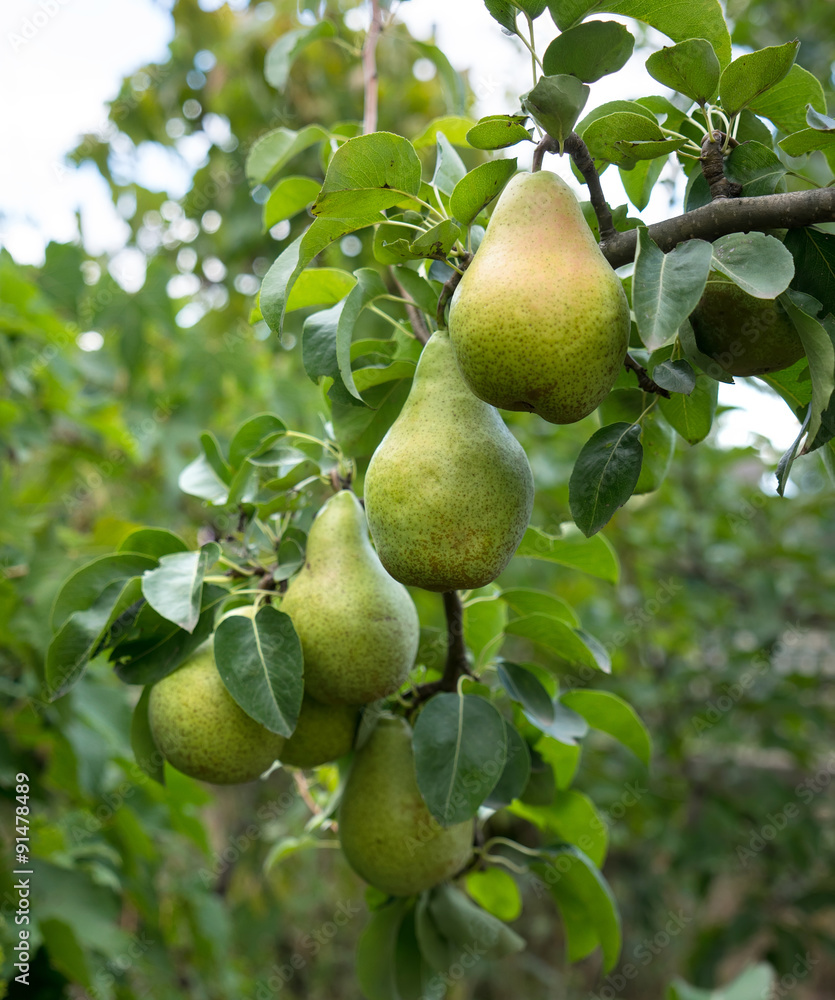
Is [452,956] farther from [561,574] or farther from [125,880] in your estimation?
[561,574]

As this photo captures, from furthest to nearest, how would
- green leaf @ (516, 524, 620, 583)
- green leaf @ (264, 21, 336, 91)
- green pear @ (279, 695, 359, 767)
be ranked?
green leaf @ (264, 21, 336, 91) → green leaf @ (516, 524, 620, 583) → green pear @ (279, 695, 359, 767)

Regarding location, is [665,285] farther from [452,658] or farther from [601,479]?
[452,658]

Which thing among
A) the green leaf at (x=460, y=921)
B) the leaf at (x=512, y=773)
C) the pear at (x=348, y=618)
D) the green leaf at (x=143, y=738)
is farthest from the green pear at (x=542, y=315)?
the green leaf at (x=460, y=921)

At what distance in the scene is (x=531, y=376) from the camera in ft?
1.92

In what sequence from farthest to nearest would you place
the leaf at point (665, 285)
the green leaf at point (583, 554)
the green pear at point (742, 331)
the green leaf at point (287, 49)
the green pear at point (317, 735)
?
1. the green leaf at point (287, 49)
2. the green leaf at point (583, 554)
3. the green pear at point (317, 735)
4. the green pear at point (742, 331)
5. the leaf at point (665, 285)

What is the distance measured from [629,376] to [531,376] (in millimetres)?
245

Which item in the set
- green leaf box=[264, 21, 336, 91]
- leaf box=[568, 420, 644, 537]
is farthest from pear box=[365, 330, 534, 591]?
green leaf box=[264, 21, 336, 91]

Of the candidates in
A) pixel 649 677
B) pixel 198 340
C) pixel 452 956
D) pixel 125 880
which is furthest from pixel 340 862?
A: pixel 452 956

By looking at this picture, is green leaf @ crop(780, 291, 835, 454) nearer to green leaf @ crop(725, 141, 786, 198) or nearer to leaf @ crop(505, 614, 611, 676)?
green leaf @ crop(725, 141, 786, 198)

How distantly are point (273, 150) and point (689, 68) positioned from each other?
0.63 meters

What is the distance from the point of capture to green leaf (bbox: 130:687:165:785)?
2.99 feet

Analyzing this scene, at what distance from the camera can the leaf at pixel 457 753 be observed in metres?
0.77

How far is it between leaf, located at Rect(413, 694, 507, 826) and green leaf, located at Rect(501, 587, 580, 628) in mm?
199

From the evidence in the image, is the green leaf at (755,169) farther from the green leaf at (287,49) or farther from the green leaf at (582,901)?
the green leaf at (287,49)
